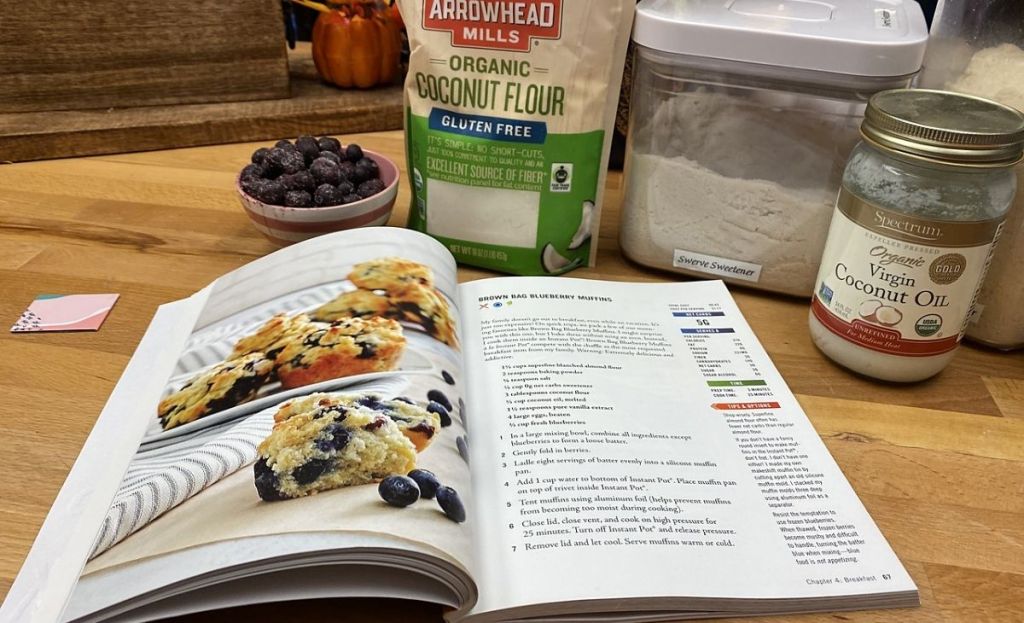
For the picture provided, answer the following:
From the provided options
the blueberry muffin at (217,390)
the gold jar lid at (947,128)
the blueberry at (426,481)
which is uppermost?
the gold jar lid at (947,128)

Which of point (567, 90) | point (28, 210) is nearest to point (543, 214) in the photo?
point (567, 90)

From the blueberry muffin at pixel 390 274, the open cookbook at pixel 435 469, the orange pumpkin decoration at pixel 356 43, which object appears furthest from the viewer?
the orange pumpkin decoration at pixel 356 43

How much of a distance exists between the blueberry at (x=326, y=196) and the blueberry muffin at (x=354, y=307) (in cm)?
15

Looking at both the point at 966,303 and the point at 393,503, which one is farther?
the point at 966,303

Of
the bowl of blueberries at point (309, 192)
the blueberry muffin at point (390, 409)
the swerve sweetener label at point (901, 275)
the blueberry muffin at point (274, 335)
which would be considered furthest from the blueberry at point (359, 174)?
the swerve sweetener label at point (901, 275)

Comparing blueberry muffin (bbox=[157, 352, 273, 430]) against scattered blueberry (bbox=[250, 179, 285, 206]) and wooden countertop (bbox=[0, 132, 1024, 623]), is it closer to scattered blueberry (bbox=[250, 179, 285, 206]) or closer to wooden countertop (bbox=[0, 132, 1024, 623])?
wooden countertop (bbox=[0, 132, 1024, 623])

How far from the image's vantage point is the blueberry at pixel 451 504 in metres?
0.40

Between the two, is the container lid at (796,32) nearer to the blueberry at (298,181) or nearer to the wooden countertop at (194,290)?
the wooden countertop at (194,290)

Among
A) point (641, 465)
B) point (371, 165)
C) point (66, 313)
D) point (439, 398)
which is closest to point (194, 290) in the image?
point (66, 313)

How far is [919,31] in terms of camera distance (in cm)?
61

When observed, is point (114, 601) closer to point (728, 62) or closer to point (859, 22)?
point (728, 62)

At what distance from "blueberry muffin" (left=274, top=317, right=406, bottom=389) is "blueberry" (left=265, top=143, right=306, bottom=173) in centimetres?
23

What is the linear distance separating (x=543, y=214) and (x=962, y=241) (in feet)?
1.15

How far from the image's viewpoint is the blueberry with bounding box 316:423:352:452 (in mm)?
423
